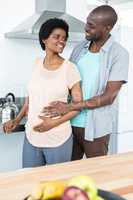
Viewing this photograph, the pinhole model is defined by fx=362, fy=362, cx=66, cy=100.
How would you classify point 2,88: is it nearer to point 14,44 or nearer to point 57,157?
point 14,44

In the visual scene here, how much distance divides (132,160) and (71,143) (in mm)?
452

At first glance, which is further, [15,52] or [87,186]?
[15,52]

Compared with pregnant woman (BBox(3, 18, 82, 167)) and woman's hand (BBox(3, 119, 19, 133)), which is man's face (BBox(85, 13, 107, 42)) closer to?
pregnant woman (BBox(3, 18, 82, 167))

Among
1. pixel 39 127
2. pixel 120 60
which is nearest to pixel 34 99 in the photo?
pixel 39 127

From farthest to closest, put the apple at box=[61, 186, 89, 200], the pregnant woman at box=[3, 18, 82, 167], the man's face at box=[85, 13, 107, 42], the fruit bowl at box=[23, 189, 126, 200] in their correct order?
1. the man's face at box=[85, 13, 107, 42]
2. the pregnant woman at box=[3, 18, 82, 167]
3. the fruit bowl at box=[23, 189, 126, 200]
4. the apple at box=[61, 186, 89, 200]

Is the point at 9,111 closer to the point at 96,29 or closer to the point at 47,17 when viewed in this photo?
the point at 47,17

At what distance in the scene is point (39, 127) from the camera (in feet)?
6.23

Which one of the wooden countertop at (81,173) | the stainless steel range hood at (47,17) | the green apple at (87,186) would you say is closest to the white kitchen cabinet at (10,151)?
the stainless steel range hood at (47,17)

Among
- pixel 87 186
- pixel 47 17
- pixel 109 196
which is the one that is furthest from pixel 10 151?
pixel 87 186

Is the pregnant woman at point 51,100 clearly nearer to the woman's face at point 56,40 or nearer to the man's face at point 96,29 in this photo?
the woman's face at point 56,40

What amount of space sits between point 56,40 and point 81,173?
2.82ft

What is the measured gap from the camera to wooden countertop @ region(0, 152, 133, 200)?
1.16m

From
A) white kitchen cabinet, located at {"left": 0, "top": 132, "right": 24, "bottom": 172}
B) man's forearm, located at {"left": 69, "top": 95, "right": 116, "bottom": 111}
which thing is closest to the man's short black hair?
man's forearm, located at {"left": 69, "top": 95, "right": 116, "bottom": 111}

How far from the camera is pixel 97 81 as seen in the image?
1.96 m
